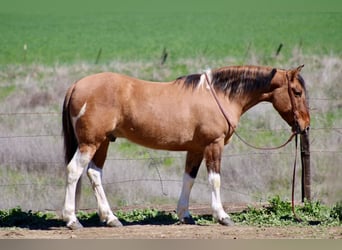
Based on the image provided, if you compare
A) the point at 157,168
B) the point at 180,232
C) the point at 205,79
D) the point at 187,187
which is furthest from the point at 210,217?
the point at 157,168

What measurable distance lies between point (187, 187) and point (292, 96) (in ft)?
5.61

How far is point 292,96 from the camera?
8352 mm

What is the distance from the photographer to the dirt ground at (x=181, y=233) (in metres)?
7.38

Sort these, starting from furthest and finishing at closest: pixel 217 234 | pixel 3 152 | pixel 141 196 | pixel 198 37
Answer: pixel 198 37 → pixel 3 152 → pixel 141 196 → pixel 217 234

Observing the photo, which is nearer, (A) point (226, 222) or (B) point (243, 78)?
(A) point (226, 222)

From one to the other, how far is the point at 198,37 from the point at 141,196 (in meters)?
20.1

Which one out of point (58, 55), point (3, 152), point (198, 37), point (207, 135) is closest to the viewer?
point (207, 135)

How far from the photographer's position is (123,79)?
8047mm

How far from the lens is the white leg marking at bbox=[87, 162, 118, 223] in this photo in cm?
804

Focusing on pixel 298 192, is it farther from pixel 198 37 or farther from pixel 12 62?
pixel 198 37

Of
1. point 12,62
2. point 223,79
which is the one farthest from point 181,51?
point 223,79

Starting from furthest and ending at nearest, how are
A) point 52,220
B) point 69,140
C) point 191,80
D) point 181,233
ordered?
point 52,220 → point 191,80 → point 69,140 → point 181,233

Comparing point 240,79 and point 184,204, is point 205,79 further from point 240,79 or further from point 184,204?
point 184,204

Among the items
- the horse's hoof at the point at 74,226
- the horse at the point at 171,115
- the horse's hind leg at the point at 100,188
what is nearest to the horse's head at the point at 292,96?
the horse at the point at 171,115
